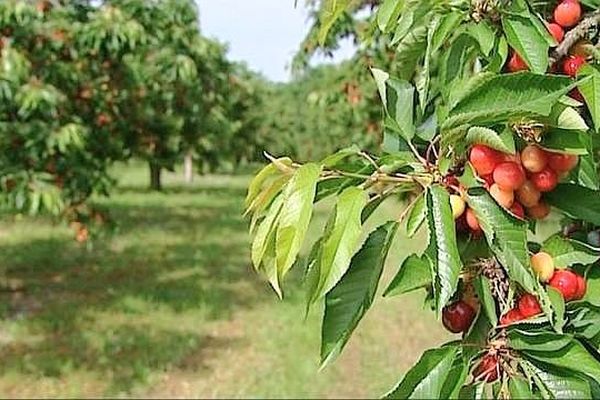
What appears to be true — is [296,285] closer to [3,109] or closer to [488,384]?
[3,109]

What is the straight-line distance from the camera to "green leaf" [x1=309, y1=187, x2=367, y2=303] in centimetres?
62

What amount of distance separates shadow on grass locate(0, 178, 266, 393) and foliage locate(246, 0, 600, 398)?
4.07m

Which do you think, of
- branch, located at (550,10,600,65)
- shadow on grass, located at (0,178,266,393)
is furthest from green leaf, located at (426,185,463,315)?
shadow on grass, located at (0,178,266,393)

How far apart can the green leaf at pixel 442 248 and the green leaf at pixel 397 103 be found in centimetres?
11

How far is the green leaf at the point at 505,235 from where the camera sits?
24.9 inches

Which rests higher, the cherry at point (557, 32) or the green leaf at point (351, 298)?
the cherry at point (557, 32)

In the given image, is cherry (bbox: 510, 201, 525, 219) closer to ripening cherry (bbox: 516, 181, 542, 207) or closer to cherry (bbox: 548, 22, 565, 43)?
ripening cherry (bbox: 516, 181, 542, 207)

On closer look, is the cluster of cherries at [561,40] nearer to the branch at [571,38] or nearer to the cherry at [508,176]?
the branch at [571,38]

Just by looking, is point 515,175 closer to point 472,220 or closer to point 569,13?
point 472,220

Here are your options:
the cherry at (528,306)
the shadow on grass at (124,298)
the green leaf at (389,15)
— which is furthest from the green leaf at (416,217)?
the shadow on grass at (124,298)

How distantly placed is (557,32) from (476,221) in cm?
22

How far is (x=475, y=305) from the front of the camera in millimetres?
707

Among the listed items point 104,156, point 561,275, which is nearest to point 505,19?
point 561,275

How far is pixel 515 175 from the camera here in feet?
2.13
